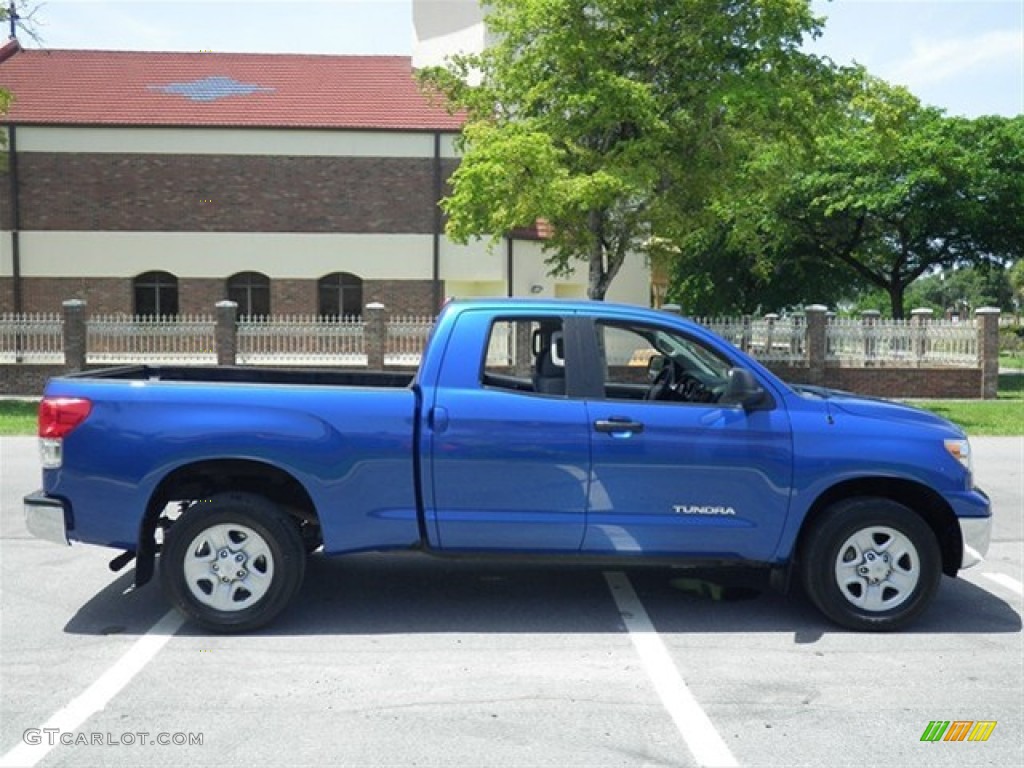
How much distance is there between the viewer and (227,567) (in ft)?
17.4

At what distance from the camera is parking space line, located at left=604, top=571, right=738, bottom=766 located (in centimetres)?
396

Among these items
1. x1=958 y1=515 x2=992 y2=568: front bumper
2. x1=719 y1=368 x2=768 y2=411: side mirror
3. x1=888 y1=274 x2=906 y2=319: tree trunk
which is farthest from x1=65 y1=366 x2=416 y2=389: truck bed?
x1=888 y1=274 x2=906 y2=319: tree trunk

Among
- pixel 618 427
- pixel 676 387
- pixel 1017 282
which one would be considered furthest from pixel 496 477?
pixel 1017 282

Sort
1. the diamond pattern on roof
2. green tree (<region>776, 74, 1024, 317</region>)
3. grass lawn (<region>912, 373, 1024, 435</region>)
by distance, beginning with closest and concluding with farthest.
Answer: grass lawn (<region>912, 373, 1024, 435</region>) → green tree (<region>776, 74, 1024, 317</region>) → the diamond pattern on roof

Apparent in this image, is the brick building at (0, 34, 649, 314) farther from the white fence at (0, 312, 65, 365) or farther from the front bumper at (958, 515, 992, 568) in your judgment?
the front bumper at (958, 515, 992, 568)

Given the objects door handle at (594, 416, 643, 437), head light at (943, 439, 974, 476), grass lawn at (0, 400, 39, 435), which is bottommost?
grass lawn at (0, 400, 39, 435)

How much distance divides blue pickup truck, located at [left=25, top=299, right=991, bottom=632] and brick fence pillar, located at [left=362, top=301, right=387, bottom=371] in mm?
15599

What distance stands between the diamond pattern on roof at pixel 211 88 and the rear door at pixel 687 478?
2619 cm

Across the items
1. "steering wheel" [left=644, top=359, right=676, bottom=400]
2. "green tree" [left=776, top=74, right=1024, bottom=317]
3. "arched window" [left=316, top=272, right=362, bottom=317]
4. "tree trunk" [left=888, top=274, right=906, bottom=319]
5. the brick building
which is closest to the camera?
"steering wheel" [left=644, top=359, right=676, bottom=400]

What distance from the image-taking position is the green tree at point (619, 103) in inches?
678

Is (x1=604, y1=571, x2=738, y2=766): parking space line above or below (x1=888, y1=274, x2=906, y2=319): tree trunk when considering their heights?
below

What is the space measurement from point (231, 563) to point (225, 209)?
23528 millimetres

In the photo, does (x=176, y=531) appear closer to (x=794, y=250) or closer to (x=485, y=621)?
(x=485, y=621)

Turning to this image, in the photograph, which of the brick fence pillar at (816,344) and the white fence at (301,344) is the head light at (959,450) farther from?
the white fence at (301,344)
